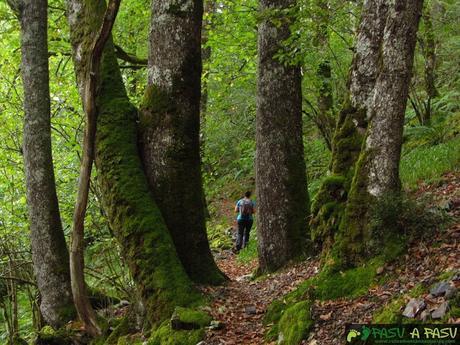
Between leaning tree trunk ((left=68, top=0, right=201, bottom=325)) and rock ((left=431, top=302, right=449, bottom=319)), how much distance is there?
10.4ft

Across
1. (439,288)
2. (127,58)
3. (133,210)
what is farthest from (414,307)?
(127,58)

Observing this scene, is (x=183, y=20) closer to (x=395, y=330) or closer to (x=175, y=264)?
(x=175, y=264)

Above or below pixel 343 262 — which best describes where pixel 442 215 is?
above

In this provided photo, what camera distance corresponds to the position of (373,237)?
16.8 feet

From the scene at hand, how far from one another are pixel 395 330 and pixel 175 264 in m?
3.27

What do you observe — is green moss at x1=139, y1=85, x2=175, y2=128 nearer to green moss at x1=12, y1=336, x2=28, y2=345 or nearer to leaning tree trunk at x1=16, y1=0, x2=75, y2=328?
leaning tree trunk at x1=16, y1=0, x2=75, y2=328

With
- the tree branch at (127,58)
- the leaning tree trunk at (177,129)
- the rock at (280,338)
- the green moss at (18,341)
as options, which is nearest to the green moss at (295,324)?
the rock at (280,338)

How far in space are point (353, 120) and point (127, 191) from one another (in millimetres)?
3207

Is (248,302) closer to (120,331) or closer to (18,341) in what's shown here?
(120,331)

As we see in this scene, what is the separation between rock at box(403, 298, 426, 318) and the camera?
371cm

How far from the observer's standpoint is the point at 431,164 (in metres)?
9.03

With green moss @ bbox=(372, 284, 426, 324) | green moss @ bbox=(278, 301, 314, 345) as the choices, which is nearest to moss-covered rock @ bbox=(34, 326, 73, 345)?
green moss @ bbox=(278, 301, 314, 345)

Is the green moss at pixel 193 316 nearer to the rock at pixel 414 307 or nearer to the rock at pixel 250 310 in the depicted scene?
the rock at pixel 250 310

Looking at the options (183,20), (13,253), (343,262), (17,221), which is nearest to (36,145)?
(13,253)
